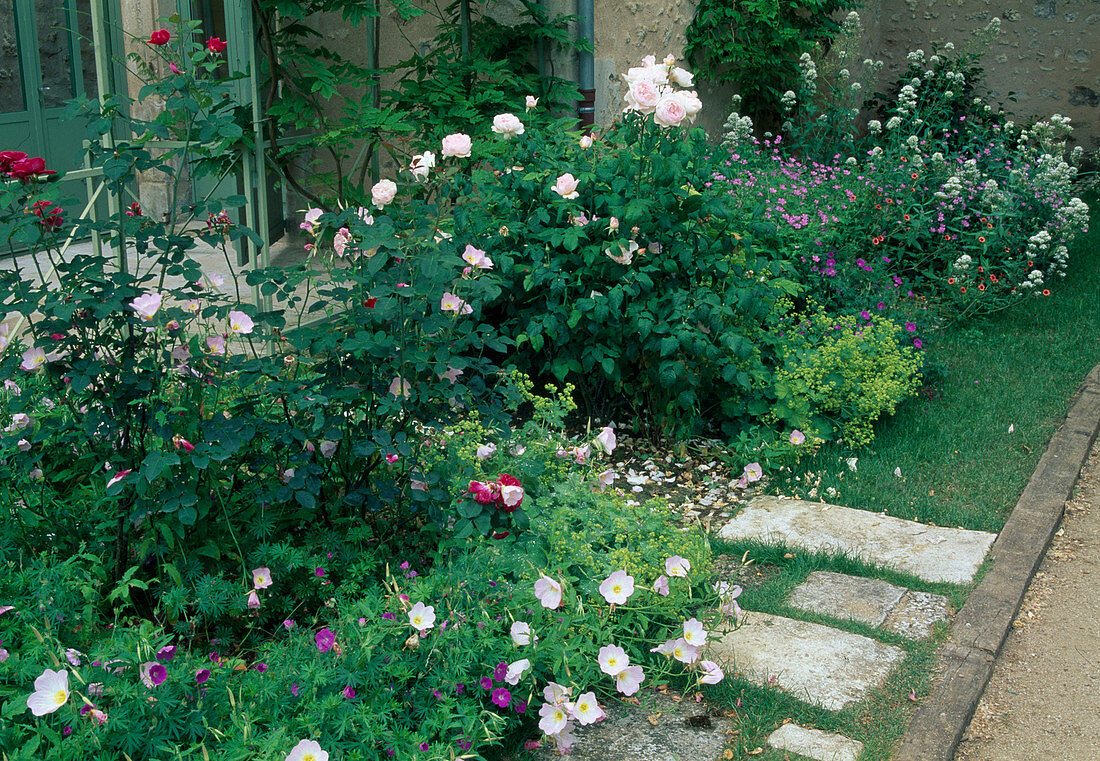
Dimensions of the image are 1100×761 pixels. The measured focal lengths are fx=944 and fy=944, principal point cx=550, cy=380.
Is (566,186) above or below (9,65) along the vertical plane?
below

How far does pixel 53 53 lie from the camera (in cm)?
689

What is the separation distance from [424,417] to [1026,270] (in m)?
4.81

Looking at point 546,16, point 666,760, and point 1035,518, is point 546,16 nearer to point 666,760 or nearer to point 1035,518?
point 1035,518

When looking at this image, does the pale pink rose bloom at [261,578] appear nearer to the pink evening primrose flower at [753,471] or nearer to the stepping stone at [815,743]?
the stepping stone at [815,743]

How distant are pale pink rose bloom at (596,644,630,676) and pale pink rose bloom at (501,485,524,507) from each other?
40 cm

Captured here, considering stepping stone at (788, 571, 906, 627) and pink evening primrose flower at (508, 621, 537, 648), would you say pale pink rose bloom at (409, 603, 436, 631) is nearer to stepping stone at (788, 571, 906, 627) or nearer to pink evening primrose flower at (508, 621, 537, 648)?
pink evening primrose flower at (508, 621, 537, 648)

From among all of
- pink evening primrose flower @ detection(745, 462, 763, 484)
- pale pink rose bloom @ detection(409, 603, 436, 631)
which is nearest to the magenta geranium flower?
pale pink rose bloom @ detection(409, 603, 436, 631)

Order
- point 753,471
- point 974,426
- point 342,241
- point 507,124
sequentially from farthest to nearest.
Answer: point 974,426 → point 507,124 → point 753,471 → point 342,241

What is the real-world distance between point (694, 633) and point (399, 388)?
37.1 inches

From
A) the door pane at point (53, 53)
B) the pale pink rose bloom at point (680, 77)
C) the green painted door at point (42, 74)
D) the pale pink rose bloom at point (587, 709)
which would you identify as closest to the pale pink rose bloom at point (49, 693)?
the pale pink rose bloom at point (587, 709)

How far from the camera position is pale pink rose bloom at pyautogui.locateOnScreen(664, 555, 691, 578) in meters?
2.40

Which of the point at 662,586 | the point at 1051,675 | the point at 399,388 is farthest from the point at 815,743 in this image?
the point at 399,388

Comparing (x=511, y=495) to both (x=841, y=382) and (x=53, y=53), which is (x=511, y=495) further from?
(x=53, y=53)

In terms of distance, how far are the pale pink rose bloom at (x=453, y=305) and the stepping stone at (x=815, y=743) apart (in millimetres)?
1288
